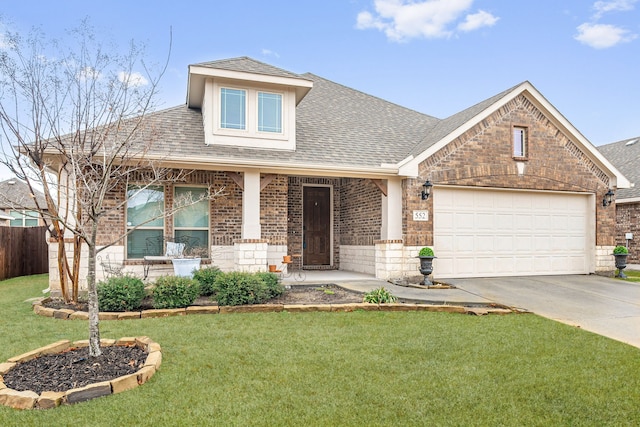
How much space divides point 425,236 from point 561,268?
4.53 m

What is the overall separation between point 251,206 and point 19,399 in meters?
6.77

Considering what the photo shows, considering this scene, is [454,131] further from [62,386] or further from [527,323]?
[62,386]

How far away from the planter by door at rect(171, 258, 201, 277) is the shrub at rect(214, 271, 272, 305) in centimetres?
239

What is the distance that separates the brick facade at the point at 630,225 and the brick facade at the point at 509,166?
5.16 m

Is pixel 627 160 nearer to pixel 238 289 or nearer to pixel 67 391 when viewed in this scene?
pixel 238 289

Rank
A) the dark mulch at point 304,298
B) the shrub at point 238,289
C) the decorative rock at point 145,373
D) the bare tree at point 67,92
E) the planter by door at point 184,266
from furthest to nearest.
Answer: the planter by door at point 184,266, the dark mulch at point 304,298, the shrub at point 238,289, the bare tree at point 67,92, the decorative rock at point 145,373

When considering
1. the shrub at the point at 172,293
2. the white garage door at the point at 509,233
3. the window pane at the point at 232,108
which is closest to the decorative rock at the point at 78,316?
the shrub at the point at 172,293

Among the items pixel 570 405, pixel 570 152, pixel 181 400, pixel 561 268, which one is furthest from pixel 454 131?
pixel 181 400

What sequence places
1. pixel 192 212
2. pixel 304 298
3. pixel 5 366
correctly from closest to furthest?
pixel 5 366, pixel 304 298, pixel 192 212

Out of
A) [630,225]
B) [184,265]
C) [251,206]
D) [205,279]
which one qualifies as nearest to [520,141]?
[251,206]

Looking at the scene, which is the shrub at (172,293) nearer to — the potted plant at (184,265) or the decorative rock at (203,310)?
the decorative rock at (203,310)

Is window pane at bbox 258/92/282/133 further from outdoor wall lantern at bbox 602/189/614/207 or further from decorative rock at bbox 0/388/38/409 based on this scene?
outdoor wall lantern at bbox 602/189/614/207

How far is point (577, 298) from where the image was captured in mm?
8352

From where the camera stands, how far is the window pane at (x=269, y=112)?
35.1 ft
